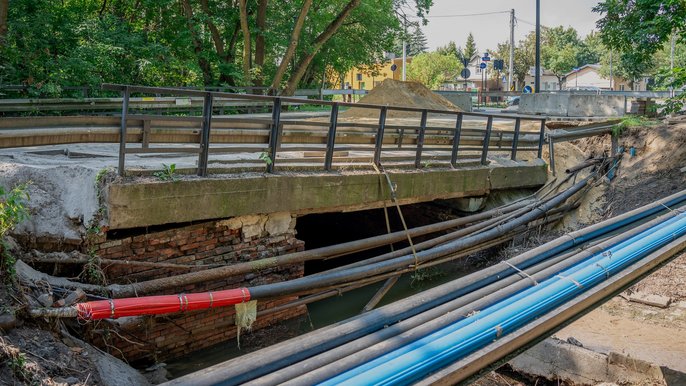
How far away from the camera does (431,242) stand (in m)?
→ 8.80

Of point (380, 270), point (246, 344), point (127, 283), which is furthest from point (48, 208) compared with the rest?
point (380, 270)

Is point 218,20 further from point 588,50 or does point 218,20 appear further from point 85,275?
point 588,50

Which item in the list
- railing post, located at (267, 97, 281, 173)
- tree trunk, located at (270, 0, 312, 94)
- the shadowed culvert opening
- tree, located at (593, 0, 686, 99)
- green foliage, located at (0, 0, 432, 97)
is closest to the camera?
railing post, located at (267, 97, 281, 173)

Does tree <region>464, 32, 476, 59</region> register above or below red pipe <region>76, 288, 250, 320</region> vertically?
above

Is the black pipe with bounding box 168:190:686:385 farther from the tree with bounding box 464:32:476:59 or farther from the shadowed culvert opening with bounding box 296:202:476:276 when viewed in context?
the tree with bounding box 464:32:476:59

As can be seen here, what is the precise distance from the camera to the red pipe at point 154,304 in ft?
16.9

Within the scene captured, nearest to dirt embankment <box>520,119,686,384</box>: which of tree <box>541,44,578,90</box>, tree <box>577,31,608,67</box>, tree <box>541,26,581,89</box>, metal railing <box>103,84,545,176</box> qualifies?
metal railing <box>103,84,545,176</box>

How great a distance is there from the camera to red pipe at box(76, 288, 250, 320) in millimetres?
5164

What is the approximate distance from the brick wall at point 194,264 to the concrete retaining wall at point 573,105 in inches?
644

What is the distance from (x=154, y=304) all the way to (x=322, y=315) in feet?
12.9

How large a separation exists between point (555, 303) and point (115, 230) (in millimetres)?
4587

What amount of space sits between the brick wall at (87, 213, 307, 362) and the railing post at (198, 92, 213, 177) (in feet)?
2.32

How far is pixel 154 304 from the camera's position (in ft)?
18.0

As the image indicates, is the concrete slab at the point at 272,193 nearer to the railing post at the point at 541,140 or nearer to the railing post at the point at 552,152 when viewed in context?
the railing post at the point at 552,152
